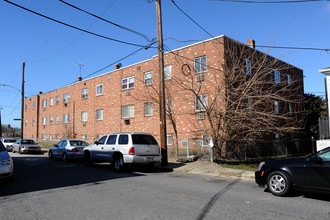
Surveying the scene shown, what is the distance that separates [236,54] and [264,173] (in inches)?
433

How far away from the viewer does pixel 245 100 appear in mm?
16156

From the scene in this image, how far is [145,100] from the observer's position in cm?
2017

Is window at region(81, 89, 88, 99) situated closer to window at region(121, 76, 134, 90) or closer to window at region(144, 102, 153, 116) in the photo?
window at region(121, 76, 134, 90)

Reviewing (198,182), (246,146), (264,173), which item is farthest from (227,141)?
(264,173)

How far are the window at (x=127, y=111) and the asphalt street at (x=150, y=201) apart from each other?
15.0 m

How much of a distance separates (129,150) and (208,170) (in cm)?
347

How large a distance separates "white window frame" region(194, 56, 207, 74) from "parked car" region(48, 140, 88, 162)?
8.81m

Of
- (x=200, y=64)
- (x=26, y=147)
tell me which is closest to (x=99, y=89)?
(x=26, y=147)

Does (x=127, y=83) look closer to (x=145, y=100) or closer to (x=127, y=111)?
(x=127, y=111)

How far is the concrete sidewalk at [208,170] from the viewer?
1041cm

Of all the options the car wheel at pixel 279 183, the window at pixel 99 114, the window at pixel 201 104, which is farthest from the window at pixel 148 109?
the car wheel at pixel 279 183

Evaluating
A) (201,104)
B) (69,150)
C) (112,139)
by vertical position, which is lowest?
(69,150)

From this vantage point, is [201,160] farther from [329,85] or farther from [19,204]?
[19,204]

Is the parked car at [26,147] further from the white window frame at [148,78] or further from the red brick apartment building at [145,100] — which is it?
the white window frame at [148,78]
